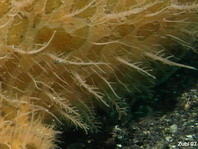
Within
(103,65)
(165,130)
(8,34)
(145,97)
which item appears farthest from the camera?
(145,97)

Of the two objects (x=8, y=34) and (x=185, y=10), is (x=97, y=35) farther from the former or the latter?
(x=185, y=10)

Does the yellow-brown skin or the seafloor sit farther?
the seafloor

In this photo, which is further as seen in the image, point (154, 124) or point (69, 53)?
point (154, 124)

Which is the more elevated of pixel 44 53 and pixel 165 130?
pixel 44 53

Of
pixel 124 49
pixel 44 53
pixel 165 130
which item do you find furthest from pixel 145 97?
pixel 44 53

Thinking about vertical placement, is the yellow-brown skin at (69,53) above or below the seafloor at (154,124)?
above
